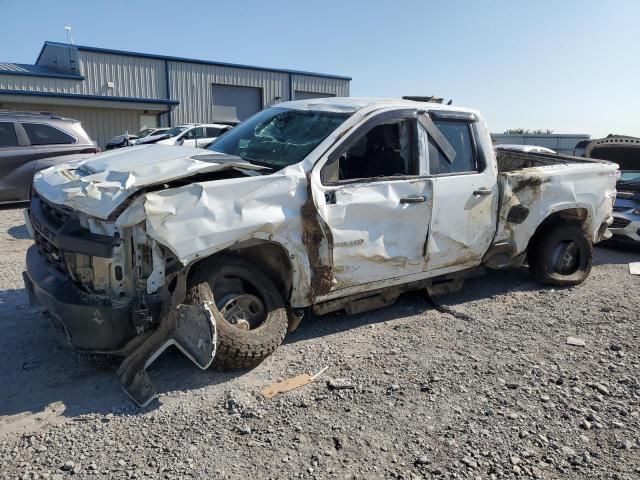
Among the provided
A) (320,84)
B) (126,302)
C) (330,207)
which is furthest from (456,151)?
(320,84)

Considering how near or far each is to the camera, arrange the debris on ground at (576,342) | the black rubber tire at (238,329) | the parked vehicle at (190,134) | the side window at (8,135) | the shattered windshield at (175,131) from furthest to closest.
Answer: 1. the shattered windshield at (175,131)
2. the parked vehicle at (190,134)
3. the side window at (8,135)
4. the debris on ground at (576,342)
5. the black rubber tire at (238,329)

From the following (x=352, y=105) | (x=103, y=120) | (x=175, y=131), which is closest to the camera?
(x=352, y=105)

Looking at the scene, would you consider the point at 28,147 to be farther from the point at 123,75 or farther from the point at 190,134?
the point at 123,75

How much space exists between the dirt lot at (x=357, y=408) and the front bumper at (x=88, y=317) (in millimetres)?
355

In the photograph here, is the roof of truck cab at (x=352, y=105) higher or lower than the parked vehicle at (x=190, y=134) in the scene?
higher

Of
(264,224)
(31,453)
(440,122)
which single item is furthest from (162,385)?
(440,122)

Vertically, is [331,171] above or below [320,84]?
below

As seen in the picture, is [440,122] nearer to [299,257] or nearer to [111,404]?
[299,257]

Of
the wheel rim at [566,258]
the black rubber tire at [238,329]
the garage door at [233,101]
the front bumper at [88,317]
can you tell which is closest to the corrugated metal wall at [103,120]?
the garage door at [233,101]

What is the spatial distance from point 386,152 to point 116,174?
2228 mm

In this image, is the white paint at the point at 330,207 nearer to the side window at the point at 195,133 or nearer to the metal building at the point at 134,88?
the side window at the point at 195,133

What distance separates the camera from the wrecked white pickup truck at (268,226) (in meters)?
3.31

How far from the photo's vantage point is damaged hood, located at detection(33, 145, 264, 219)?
328cm

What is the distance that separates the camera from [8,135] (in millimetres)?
9203
